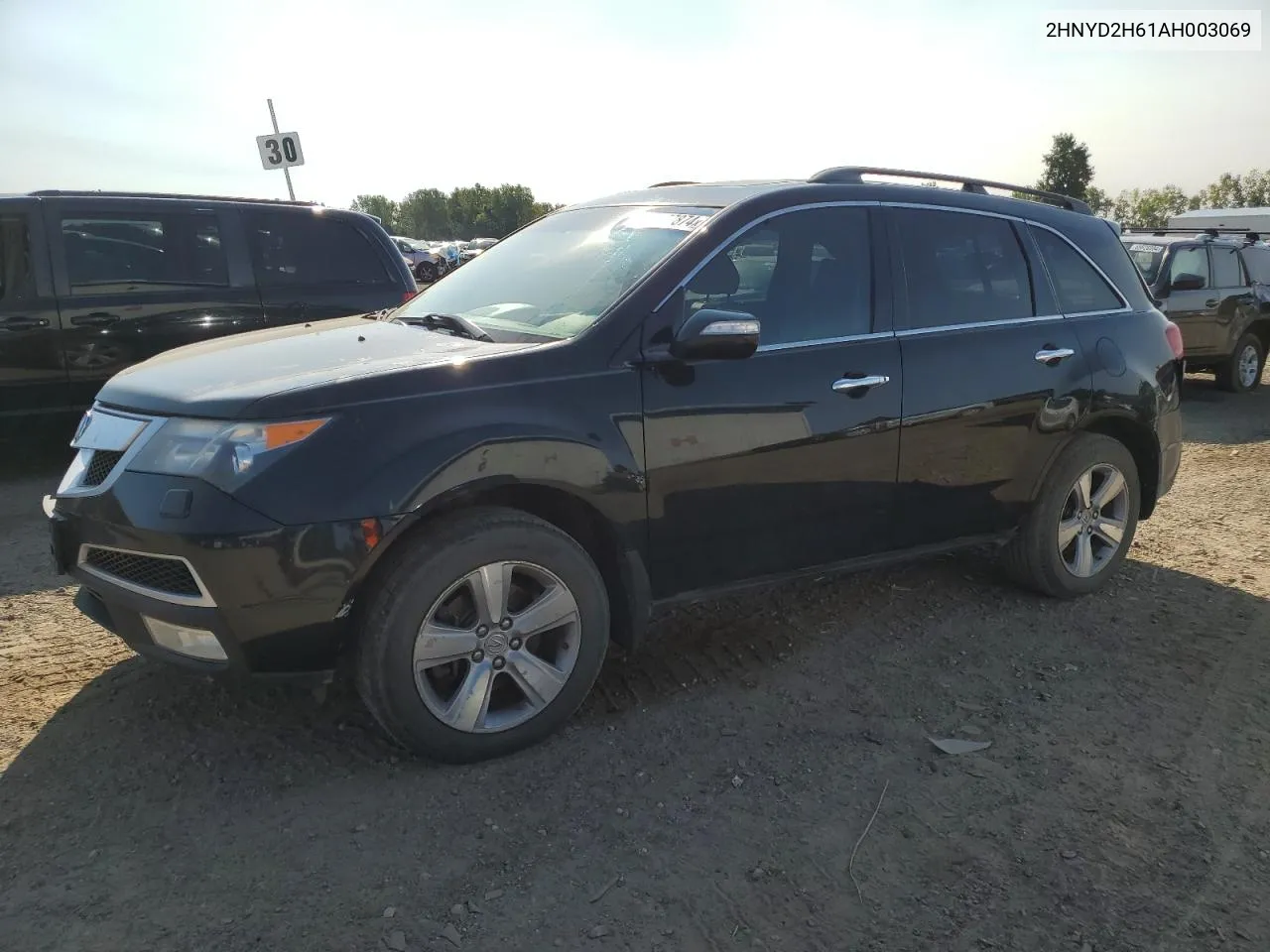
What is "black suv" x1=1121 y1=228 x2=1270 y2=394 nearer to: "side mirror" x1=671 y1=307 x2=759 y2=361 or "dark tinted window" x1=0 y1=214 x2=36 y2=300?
"side mirror" x1=671 y1=307 x2=759 y2=361

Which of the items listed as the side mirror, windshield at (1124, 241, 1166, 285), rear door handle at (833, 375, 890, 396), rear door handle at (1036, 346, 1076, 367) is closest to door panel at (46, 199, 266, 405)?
the side mirror

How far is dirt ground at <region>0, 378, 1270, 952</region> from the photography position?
245 centimetres

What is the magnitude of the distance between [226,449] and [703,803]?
1735 millimetres

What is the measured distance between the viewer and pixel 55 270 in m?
6.58

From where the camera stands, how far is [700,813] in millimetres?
2893

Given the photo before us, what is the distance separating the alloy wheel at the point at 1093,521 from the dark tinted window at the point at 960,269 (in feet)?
2.92

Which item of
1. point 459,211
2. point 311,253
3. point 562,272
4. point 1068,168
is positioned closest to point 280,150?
point 311,253

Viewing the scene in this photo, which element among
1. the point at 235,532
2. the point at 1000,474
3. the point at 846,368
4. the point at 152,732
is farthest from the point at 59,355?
the point at 1000,474

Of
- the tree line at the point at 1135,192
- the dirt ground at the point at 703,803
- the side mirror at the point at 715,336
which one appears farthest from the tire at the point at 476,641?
the tree line at the point at 1135,192

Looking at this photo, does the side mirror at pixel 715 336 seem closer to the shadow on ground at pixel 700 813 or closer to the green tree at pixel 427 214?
the shadow on ground at pixel 700 813

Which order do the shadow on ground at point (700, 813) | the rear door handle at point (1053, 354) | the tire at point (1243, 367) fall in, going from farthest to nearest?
the tire at point (1243, 367), the rear door handle at point (1053, 354), the shadow on ground at point (700, 813)

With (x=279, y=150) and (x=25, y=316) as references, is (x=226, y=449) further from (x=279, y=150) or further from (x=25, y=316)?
(x=279, y=150)

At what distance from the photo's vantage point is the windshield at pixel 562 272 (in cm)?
348

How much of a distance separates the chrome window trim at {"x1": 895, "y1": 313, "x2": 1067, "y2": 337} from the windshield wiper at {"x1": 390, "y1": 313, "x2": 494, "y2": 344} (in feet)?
5.37
